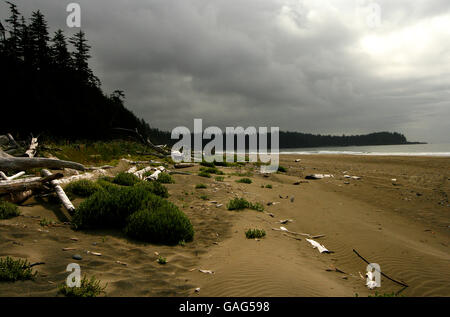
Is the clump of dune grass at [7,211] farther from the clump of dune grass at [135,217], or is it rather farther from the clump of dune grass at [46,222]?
the clump of dune grass at [135,217]

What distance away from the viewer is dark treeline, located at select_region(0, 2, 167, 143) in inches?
1216

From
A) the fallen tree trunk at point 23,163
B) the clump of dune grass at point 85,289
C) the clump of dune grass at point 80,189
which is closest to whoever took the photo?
the clump of dune grass at point 85,289

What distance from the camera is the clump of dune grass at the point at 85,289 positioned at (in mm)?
3316

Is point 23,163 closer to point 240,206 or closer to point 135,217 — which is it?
point 135,217

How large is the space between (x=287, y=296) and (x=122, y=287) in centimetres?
274

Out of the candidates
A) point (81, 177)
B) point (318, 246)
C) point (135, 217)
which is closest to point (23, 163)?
point (81, 177)

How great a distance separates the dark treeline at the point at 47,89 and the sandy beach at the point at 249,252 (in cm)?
2710

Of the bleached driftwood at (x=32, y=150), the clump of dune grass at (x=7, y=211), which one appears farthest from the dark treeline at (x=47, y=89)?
the clump of dune grass at (x=7, y=211)

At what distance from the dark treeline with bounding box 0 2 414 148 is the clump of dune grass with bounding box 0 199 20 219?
25225 millimetres

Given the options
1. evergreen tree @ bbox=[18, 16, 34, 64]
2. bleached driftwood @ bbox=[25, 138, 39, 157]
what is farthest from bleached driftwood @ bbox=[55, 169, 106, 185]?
evergreen tree @ bbox=[18, 16, 34, 64]

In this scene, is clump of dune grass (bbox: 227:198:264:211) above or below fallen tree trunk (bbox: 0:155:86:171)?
below

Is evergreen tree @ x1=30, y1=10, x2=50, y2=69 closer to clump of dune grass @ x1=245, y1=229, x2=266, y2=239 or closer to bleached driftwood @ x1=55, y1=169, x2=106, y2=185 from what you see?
bleached driftwood @ x1=55, y1=169, x2=106, y2=185

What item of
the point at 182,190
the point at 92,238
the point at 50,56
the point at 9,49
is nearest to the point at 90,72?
the point at 50,56
